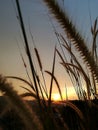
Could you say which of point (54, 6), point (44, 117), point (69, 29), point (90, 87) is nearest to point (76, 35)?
point (69, 29)

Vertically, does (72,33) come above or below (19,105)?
above

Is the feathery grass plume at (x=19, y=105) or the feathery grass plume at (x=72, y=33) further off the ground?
the feathery grass plume at (x=72, y=33)

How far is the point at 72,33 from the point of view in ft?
3.17

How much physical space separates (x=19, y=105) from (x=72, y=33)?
285 millimetres

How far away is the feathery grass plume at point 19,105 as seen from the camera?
81cm

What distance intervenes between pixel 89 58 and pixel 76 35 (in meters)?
0.09

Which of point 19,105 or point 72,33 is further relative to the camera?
point 72,33

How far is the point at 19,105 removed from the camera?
2.77 ft

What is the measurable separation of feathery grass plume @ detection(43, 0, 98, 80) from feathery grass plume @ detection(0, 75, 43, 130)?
0.21 meters

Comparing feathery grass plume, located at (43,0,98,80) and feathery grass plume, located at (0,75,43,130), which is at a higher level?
feathery grass plume, located at (43,0,98,80)

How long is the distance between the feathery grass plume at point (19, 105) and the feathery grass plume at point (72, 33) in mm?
213

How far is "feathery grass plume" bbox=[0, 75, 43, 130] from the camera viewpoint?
808mm

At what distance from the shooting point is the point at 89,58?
3.02ft

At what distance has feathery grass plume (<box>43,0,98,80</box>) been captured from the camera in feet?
2.98
